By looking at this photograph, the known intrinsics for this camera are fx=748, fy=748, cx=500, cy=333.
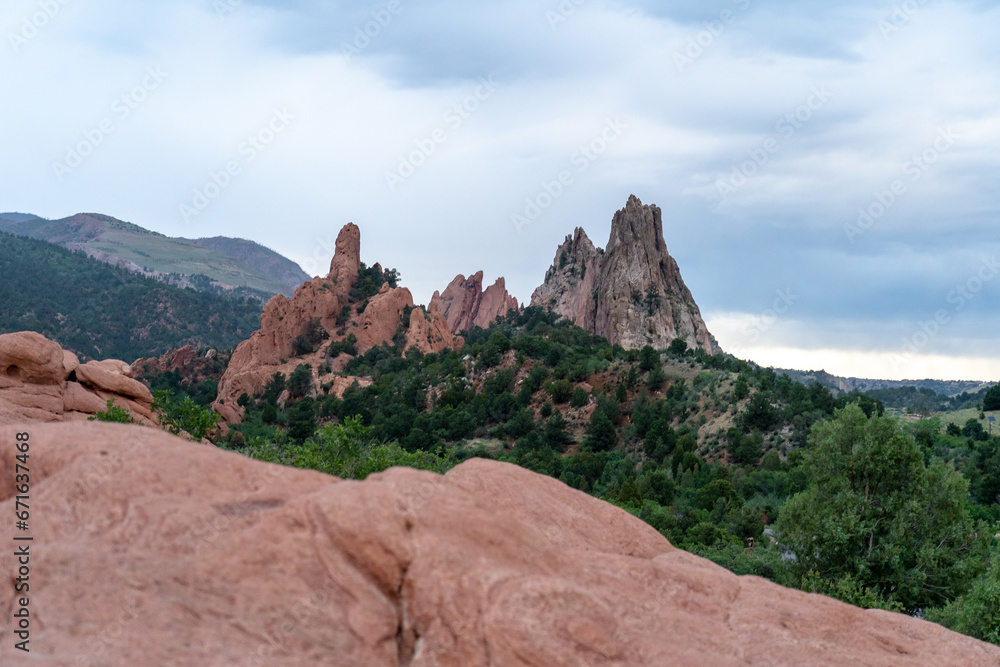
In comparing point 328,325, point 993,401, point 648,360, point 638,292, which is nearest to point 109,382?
point 648,360

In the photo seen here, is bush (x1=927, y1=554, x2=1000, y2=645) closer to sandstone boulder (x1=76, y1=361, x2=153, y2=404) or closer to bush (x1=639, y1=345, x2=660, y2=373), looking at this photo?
sandstone boulder (x1=76, y1=361, x2=153, y2=404)

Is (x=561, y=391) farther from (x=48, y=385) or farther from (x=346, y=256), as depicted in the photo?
(x=48, y=385)

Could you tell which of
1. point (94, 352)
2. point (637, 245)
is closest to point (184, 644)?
point (637, 245)

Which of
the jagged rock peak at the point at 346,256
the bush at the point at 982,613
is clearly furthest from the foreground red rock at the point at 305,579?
the jagged rock peak at the point at 346,256

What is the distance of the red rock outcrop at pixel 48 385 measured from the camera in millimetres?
19966

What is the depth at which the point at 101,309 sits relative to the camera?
124688mm

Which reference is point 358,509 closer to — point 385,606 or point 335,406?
point 385,606

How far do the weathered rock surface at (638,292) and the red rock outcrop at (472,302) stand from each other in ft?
75.1

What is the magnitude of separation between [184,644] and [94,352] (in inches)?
4595

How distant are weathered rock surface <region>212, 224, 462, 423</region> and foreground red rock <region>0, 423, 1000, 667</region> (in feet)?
218

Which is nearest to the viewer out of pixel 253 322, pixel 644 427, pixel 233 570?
pixel 233 570

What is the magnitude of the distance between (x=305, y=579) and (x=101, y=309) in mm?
135393

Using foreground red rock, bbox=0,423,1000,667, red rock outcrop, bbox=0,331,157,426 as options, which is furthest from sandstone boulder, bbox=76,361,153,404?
foreground red rock, bbox=0,423,1000,667

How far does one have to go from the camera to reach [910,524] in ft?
70.6
